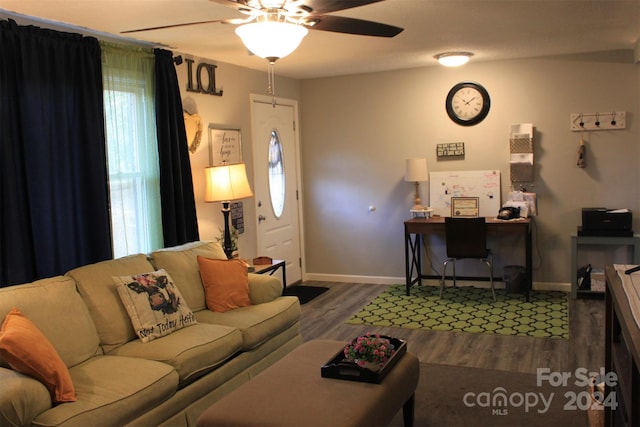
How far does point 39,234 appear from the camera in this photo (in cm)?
342

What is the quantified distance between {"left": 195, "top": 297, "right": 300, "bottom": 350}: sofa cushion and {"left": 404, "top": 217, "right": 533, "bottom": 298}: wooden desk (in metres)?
2.18

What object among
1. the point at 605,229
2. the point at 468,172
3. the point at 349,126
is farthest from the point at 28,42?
the point at 605,229

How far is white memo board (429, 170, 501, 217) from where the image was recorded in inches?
233

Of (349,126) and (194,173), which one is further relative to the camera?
(349,126)

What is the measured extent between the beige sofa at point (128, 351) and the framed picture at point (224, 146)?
1414 mm

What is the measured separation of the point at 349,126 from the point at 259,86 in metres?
1.20

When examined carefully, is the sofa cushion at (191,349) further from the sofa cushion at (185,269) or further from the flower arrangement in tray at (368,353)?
the flower arrangement in tray at (368,353)

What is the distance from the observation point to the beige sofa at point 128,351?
94.7 inches

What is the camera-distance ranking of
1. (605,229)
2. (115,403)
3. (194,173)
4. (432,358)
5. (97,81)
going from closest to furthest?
1. (115,403)
2. (97,81)
3. (432,358)
4. (194,173)
5. (605,229)

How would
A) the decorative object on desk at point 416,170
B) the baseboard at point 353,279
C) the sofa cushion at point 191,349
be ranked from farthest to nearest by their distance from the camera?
the baseboard at point 353,279 < the decorative object on desk at point 416,170 < the sofa cushion at point 191,349

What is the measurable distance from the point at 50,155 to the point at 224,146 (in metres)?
1.88

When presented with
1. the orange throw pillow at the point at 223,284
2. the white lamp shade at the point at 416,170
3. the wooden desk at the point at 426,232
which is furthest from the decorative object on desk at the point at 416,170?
the orange throw pillow at the point at 223,284

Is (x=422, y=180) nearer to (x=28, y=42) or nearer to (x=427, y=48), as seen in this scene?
(x=427, y=48)

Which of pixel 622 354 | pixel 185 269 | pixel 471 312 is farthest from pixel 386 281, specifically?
pixel 622 354
